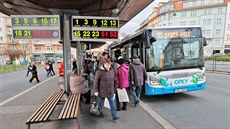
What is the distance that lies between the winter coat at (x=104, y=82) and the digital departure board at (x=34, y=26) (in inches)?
98.3

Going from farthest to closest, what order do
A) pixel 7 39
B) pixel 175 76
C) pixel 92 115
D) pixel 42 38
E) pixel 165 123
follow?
pixel 7 39
pixel 175 76
pixel 42 38
pixel 92 115
pixel 165 123

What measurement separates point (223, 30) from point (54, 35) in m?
56.3

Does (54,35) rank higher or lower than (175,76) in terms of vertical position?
higher

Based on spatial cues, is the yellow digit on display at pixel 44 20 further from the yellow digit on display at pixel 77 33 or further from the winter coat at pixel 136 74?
the winter coat at pixel 136 74

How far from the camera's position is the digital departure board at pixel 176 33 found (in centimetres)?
542

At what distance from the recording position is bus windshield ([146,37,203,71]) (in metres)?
5.38

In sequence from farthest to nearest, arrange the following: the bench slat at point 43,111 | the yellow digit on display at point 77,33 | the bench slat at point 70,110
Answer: the yellow digit on display at point 77,33 → the bench slat at point 70,110 → the bench slat at point 43,111

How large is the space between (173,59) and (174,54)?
20 centimetres

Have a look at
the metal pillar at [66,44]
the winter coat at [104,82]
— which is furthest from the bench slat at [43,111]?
the winter coat at [104,82]

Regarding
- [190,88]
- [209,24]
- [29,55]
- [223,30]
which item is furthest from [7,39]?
[223,30]

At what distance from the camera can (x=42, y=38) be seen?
4.96 metres

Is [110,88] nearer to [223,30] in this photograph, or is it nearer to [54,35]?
[54,35]

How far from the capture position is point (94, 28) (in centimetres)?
518

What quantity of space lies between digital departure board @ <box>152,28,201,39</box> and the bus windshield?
117mm
